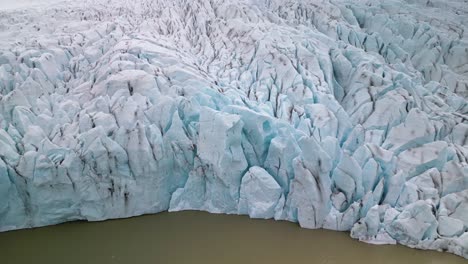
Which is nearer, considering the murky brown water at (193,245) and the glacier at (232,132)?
the murky brown water at (193,245)

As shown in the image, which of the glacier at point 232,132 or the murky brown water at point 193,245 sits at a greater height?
the glacier at point 232,132

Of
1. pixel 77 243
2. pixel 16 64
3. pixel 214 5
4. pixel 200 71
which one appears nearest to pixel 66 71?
pixel 16 64

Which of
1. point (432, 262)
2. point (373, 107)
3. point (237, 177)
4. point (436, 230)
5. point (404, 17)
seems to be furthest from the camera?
point (404, 17)

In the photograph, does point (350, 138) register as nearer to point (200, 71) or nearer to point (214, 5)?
point (200, 71)

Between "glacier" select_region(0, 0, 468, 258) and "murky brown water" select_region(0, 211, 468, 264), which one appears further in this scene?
"glacier" select_region(0, 0, 468, 258)

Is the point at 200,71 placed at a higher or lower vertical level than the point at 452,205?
higher

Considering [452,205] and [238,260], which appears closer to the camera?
[238,260]
